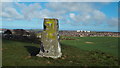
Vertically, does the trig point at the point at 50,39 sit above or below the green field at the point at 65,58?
above

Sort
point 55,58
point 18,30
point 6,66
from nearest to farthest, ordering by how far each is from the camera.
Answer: point 6,66, point 55,58, point 18,30

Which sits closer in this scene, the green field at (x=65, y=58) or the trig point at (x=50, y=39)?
the green field at (x=65, y=58)

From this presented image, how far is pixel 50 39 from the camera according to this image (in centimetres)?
1223

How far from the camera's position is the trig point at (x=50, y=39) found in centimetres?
1212

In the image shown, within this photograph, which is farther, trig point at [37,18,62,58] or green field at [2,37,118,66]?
trig point at [37,18,62,58]

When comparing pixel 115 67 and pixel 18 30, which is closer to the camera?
pixel 115 67

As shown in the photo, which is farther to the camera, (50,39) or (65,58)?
(50,39)

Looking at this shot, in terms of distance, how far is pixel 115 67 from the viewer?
9273mm

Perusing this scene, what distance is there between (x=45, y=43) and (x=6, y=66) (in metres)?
4.09

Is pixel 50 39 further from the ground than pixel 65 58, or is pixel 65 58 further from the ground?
pixel 50 39

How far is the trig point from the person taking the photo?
39.8 ft

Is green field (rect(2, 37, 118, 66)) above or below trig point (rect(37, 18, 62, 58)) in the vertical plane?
below

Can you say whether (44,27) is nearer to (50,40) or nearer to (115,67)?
(50,40)

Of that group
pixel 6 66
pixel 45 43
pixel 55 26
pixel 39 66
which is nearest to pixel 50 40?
pixel 45 43
